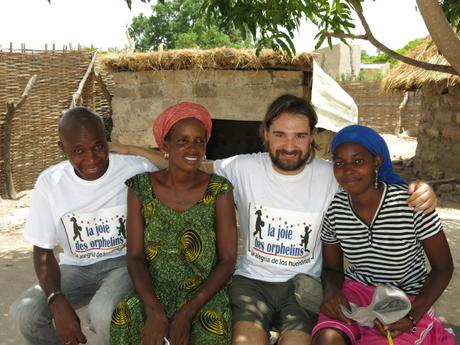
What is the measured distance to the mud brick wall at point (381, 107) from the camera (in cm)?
1566

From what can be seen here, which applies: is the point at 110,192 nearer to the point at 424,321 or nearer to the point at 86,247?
the point at 86,247

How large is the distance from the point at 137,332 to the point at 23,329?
56 centimetres

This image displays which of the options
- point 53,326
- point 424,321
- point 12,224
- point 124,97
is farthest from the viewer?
point 124,97

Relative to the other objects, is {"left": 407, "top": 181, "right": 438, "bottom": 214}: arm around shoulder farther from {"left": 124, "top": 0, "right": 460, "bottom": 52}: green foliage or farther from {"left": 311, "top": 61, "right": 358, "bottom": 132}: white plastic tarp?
{"left": 311, "top": 61, "right": 358, "bottom": 132}: white plastic tarp

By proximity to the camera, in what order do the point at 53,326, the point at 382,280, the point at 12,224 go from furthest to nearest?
1. the point at 12,224
2. the point at 53,326
3. the point at 382,280

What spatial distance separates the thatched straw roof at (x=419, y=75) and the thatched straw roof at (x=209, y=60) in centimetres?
304

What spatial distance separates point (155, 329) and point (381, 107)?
15.1 metres

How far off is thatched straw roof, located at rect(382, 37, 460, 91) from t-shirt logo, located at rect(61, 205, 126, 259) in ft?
22.0

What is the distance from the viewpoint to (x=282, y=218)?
2.28 metres

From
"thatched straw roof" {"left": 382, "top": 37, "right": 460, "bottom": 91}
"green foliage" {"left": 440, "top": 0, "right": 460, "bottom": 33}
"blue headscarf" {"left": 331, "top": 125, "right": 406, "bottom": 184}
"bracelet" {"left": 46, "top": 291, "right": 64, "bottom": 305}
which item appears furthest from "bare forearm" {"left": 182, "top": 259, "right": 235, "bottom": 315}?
"thatched straw roof" {"left": 382, "top": 37, "right": 460, "bottom": 91}

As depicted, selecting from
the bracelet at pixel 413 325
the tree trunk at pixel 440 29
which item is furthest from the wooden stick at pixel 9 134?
the bracelet at pixel 413 325

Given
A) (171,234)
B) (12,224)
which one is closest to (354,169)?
(171,234)

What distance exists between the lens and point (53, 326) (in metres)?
2.30

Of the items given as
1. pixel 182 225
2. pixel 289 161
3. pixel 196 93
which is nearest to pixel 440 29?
pixel 289 161
